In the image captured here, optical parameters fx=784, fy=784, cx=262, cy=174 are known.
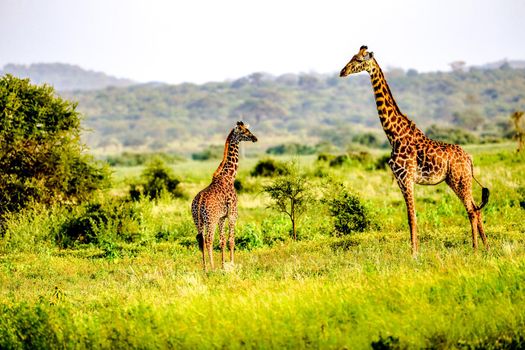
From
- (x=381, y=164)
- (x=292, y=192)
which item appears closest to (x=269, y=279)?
(x=292, y=192)

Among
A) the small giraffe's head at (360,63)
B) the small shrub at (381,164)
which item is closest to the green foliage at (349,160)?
the small shrub at (381,164)

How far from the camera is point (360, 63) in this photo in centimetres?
1459

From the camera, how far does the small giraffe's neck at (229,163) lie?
48.2ft

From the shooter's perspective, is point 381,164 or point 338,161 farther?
point 338,161

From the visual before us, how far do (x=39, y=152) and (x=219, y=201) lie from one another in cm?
1048

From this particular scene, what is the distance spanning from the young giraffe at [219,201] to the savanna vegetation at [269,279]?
711mm

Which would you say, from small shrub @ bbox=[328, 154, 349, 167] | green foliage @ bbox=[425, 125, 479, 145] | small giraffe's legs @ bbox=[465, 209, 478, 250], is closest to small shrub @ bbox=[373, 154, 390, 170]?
small shrub @ bbox=[328, 154, 349, 167]

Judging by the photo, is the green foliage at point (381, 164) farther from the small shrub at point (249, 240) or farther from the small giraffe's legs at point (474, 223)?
the small giraffe's legs at point (474, 223)

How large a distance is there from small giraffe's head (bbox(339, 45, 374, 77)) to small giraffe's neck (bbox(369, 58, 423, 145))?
Result: 14cm

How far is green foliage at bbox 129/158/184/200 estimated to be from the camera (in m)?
30.5

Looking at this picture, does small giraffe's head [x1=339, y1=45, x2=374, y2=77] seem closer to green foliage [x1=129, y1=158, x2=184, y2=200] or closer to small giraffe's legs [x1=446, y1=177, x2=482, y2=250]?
small giraffe's legs [x1=446, y1=177, x2=482, y2=250]

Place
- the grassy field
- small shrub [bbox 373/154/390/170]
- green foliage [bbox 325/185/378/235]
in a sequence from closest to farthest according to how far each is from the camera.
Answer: the grassy field
green foliage [bbox 325/185/378/235]
small shrub [bbox 373/154/390/170]

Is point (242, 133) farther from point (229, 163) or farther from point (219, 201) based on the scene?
point (219, 201)

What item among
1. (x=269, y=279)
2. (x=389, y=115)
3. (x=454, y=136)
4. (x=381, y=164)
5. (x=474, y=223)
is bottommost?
(x=269, y=279)
